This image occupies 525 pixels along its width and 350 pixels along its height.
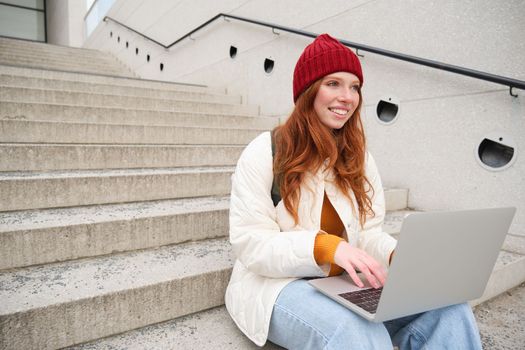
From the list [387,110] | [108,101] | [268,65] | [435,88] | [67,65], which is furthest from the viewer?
[67,65]

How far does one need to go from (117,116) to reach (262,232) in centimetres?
236

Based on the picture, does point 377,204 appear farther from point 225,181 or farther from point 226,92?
point 226,92

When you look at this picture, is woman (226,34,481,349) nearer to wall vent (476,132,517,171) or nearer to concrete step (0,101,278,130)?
wall vent (476,132,517,171)

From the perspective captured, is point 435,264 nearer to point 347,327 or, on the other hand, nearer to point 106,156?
point 347,327

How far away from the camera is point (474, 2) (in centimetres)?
228

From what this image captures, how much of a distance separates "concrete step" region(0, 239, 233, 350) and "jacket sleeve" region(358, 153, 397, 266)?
65 centimetres

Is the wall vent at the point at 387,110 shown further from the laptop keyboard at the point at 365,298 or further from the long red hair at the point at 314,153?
the laptop keyboard at the point at 365,298

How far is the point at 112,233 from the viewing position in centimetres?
167

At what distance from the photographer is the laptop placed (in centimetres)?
80

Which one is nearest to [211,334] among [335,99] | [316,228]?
[316,228]

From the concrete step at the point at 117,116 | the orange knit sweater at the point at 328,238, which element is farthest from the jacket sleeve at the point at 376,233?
the concrete step at the point at 117,116

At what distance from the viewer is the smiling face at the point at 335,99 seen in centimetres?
125

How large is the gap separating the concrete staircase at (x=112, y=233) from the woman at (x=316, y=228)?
30cm

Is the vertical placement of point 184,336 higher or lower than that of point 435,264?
lower
